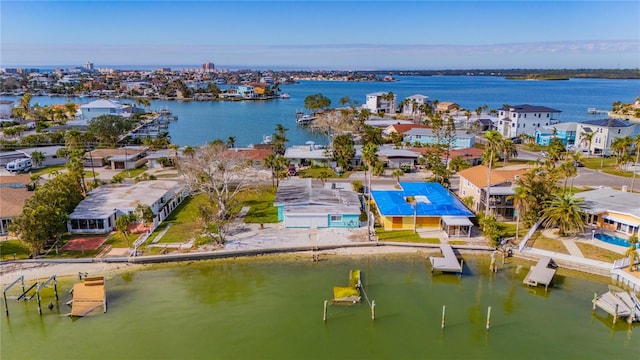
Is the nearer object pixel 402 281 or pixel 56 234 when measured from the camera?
pixel 402 281

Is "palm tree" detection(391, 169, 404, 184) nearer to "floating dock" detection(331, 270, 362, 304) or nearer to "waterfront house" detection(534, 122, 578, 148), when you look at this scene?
"floating dock" detection(331, 270, 362, 304)

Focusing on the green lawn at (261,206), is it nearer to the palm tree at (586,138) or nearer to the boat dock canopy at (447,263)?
the boat dock canopy at (447,263)

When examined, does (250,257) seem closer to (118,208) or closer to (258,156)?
(118,208)

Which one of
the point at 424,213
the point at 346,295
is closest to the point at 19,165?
the point at 346,295

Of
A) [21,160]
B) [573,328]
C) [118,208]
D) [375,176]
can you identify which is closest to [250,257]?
[118,208]

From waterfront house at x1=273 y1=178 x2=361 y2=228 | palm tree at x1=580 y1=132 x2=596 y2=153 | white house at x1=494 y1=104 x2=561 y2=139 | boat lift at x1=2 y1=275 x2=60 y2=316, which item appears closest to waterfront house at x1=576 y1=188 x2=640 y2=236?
waterfront house at x1=273 y1=178 x2=361 y2=228
